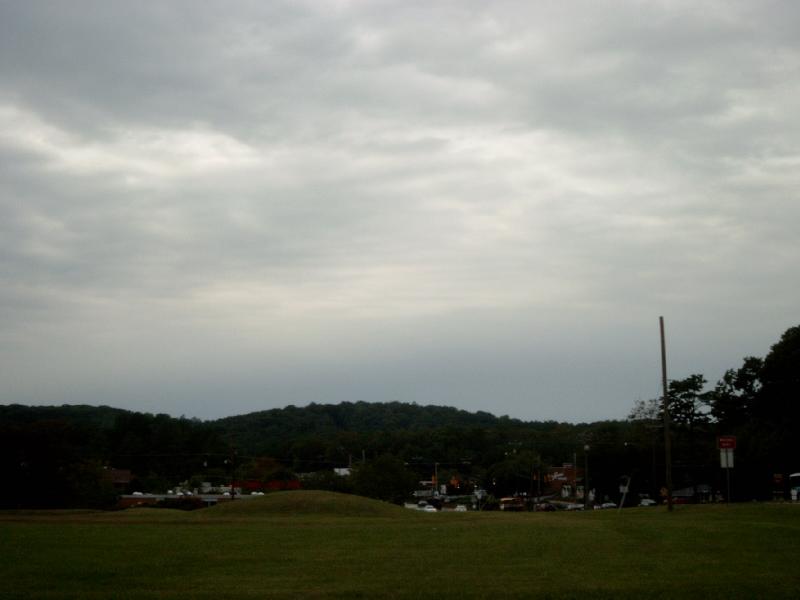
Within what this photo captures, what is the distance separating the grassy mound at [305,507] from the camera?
51.6m

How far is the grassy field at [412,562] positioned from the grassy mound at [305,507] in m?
17.4

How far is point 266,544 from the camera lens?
25812 millimetres

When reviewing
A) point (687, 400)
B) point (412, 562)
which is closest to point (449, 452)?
point (687, 400)

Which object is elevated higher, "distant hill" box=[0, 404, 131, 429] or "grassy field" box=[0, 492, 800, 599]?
"distant hill" box=[0, 404, 131, 429]

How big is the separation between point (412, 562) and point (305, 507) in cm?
3450

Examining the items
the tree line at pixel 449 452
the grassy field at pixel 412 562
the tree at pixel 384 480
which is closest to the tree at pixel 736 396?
the tree line at pixel 449 452

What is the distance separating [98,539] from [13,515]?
22154 millimetres

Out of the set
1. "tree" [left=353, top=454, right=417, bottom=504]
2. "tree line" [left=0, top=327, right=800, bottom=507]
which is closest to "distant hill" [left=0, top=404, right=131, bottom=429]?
"tree line" [left=0, top=327, right=800, bottom=507]

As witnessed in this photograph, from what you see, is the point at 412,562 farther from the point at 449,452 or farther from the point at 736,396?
the point at 449,452

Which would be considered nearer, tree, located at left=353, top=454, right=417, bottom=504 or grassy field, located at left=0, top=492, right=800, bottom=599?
grassy field, located at left=0, top=492, right=800, bottom=599

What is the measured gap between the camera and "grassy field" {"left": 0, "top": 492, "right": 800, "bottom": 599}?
15516 mm

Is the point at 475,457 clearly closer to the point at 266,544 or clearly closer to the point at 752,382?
the point at 752,382

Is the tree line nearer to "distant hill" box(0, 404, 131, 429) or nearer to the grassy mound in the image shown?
"distant hill" box(0, 404, 131, 429)

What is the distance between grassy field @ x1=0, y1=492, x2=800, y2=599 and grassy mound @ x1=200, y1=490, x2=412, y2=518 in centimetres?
1739
